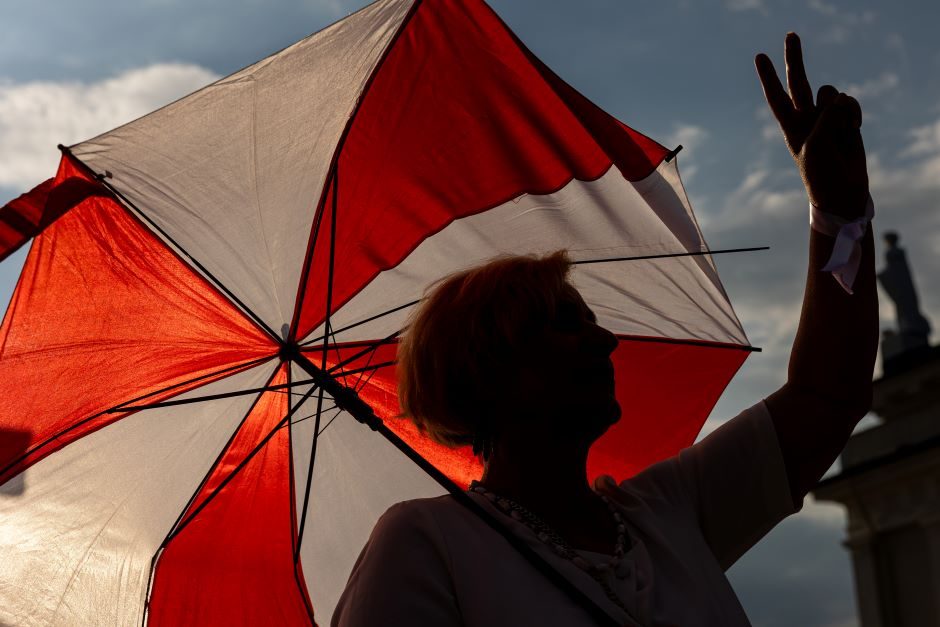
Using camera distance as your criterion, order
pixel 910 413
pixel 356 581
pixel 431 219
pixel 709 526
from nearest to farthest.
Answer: pixel 356 581, pixel 709 526, pixel 431 219, pixel 910 413

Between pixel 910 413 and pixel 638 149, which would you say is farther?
pixel 910 413

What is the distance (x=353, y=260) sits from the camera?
11.0 ft

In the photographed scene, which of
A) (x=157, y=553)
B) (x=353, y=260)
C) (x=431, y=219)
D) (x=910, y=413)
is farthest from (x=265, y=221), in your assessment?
(x=910, y=413)

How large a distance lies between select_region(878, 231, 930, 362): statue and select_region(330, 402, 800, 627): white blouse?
54.5 feet

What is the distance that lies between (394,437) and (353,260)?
587 millimetres

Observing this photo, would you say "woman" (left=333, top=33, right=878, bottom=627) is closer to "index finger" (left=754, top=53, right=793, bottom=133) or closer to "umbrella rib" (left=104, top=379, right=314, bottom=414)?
"index finger" (left=754, top=53, right=793, bottom=133)

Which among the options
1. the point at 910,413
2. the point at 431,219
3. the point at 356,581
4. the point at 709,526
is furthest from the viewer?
the point at 910,413

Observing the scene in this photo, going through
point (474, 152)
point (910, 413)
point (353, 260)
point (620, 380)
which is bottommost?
point (620, 380)

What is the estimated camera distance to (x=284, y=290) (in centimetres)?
334

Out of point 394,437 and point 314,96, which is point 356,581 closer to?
point 394,437

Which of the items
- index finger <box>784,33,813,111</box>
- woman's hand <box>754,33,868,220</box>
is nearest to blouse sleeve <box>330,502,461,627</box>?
woman's hand <box>754,33,868,220</box>

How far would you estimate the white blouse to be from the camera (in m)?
1.90

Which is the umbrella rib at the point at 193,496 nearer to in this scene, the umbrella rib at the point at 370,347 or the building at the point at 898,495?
the umbrella rib at the point at 370,347

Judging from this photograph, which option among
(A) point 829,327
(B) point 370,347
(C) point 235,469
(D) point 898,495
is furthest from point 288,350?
(D) point 898,495
